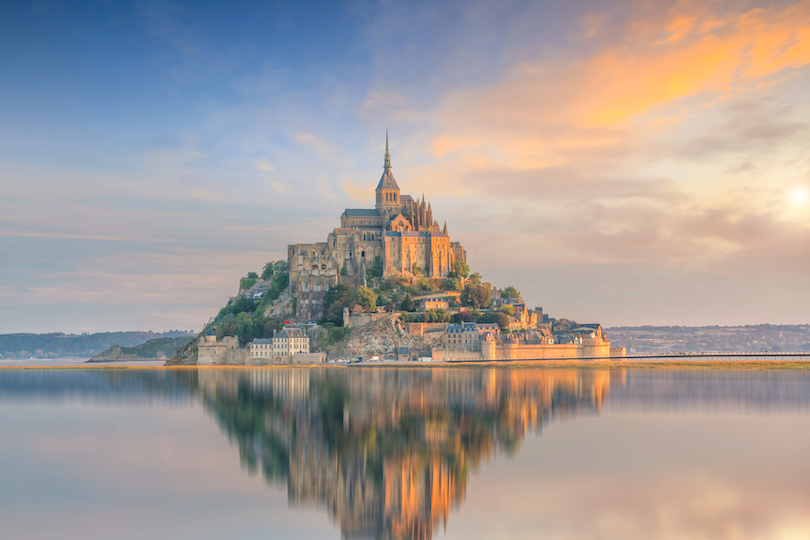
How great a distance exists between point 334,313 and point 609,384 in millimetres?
38290

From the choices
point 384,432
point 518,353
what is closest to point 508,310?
point 518,353

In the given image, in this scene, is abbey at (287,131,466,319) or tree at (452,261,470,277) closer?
abbey at (287,131,466,319)

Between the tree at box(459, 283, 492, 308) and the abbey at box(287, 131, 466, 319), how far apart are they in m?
4.48

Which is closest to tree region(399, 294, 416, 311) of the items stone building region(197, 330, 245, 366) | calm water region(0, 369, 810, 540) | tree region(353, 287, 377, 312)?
tree region(353, 287, 377, 312)

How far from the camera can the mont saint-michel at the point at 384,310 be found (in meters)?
83.5

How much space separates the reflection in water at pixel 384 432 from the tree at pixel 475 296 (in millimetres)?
31624

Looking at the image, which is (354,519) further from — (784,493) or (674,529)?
(784,493)

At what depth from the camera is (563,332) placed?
97625 mm

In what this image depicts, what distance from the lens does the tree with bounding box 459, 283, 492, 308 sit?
92.2 m

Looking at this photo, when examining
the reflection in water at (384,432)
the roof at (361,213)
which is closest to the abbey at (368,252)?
the roof at (361,213)

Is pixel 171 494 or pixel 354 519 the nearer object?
pixel 354 519

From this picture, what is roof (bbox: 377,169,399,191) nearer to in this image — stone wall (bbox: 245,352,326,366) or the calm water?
stone wall (bbox: 245,352,326,366)

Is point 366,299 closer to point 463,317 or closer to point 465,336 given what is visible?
point 463,317

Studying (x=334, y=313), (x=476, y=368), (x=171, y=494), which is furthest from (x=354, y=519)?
(x=334, y=313)
